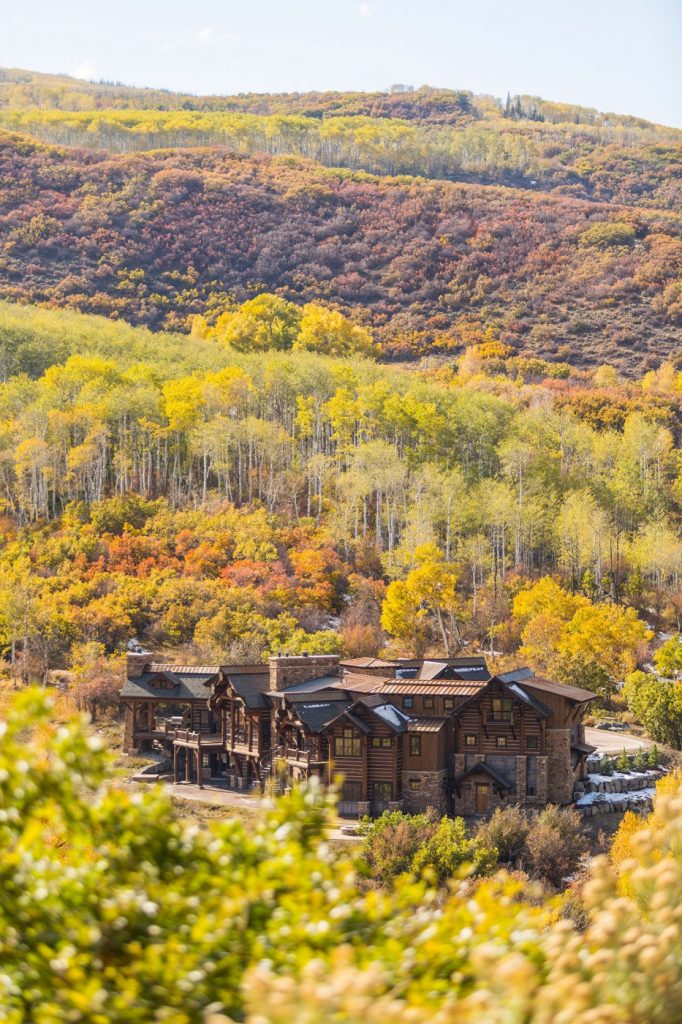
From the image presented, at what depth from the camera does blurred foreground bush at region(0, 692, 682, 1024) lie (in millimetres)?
9266

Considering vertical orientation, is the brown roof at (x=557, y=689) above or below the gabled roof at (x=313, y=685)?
above

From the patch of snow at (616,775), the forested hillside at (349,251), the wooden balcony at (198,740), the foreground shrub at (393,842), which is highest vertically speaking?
→ the forested hillside at (349,251)

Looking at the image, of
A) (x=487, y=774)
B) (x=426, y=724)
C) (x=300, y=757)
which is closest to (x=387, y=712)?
(x=426, y=724)

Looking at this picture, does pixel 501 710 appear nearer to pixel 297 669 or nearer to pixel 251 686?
pixel 297 669

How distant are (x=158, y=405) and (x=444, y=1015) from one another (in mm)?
66668

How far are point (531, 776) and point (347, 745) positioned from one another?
20.6 ft

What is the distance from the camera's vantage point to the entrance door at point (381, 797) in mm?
40244

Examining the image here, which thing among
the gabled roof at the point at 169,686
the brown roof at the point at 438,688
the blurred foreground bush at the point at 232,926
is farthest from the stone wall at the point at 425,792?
the blurred foreground bush at the point at 232,926

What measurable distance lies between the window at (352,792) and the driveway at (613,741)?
10.5 m

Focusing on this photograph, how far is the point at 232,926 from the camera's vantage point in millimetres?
10312

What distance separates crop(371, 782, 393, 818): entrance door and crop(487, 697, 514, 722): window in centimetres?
433

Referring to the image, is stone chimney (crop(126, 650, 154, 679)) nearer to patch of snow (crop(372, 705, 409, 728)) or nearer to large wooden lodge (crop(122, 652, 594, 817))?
large wooden lodge (crop(122, 652, 594, 817))

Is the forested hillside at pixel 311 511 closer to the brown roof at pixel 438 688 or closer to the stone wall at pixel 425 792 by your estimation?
the brown roof at pixel 438 688

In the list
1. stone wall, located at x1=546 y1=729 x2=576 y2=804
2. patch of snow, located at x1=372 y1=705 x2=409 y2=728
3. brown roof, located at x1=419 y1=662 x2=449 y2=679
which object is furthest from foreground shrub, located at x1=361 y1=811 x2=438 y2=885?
brown roof, located at x1=419 y1=662 x2=449 y2=679
